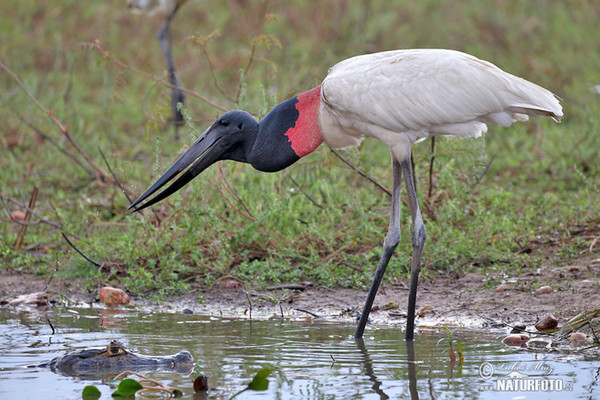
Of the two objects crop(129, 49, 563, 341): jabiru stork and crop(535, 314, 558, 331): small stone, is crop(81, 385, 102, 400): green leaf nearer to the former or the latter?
crop(129, 49, 563, 341): jabiru stork

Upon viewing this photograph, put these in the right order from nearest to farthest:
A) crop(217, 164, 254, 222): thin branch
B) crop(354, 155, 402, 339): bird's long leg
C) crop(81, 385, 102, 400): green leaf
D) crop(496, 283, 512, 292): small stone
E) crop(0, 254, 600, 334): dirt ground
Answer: crop(81, 385, 102, 400): green leaf, crop(354, 155, 402, 339): bird's long leg, crop(0, 254, 600, 334): dirt ground, crop(496, 283, 512, 292): small stone, crop(217, 164, 254, 222): thin branch

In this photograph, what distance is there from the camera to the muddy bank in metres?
4.23

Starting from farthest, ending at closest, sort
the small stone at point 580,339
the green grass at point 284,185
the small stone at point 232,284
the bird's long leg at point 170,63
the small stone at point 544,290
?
the bird's long leg at point 170,63 < the green grass at point 284,185 < the small stone at point 232,284 < the small stone at point 544,290 < the small stone at point 580,339

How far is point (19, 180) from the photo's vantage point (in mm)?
6949

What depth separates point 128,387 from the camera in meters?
2.93

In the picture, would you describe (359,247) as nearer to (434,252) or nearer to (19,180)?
(434,252)

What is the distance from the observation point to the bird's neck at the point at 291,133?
4.17 m

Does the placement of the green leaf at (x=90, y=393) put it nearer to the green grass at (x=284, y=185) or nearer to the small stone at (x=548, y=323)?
the green grass at (x=284, y=185)

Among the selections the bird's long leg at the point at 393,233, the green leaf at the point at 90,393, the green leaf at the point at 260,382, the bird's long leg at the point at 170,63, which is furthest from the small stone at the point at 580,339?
the bird's long leg at the point at 170,63

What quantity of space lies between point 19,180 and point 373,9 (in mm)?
6465

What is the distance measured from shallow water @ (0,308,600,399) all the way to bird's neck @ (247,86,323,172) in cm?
83

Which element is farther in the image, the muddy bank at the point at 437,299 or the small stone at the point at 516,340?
the muddy bank at the point at 437,299

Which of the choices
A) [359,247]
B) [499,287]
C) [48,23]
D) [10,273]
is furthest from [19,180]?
[48,23]

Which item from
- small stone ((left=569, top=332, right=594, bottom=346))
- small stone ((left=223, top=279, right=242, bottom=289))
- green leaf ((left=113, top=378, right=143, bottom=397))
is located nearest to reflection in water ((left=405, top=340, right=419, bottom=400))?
small stone ((left=569, top=332, right=594, bottom=346))
